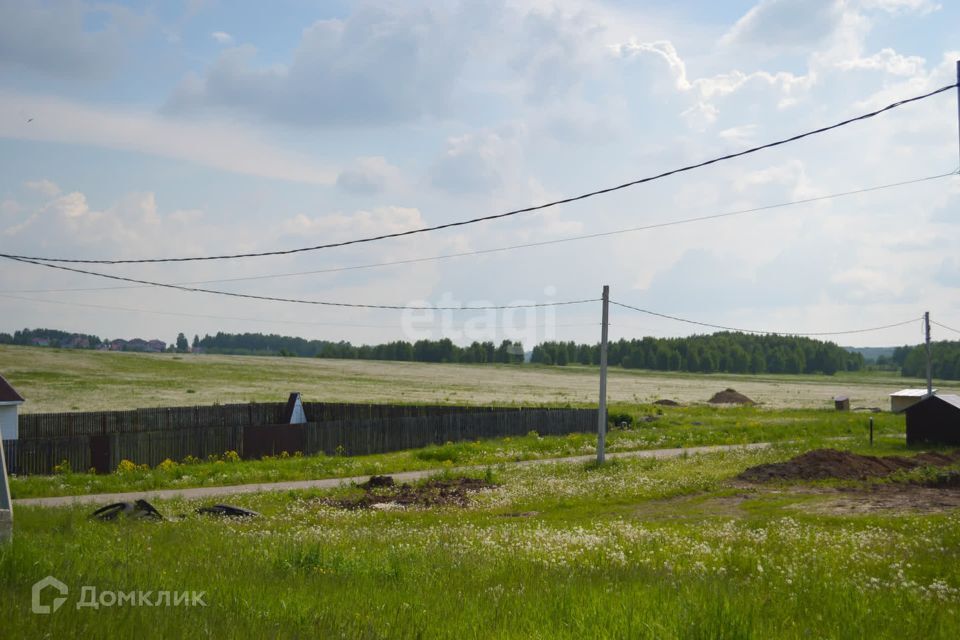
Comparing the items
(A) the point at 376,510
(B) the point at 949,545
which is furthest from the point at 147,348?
(B) the point at 949,545

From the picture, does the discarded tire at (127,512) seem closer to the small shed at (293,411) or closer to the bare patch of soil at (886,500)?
the bare patch of soil at (886,500)

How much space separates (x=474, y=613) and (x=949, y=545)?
965 cm

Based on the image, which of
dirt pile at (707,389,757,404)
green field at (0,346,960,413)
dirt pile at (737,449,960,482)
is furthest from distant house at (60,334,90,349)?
dirt pile at (737,449,960,482)

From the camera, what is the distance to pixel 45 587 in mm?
7254

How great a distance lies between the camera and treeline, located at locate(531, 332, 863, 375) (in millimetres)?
181625

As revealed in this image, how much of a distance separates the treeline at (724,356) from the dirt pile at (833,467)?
153m

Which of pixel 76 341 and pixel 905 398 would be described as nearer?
pixel 905 398

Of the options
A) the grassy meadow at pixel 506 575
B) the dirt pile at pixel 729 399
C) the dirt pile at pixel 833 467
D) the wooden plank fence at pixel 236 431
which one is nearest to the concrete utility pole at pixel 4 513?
the grassy meadow at pixel 506 575

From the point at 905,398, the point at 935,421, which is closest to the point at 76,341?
the point at 905,398

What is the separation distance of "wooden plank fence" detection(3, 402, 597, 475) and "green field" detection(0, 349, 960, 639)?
2924 mm

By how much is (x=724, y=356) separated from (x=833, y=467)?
166488 mm

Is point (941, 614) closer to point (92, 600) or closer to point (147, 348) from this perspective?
point (92, 600)

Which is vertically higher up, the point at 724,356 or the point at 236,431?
the point at 724,356

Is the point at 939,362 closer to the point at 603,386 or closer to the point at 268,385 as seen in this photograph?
the point at 268,385
